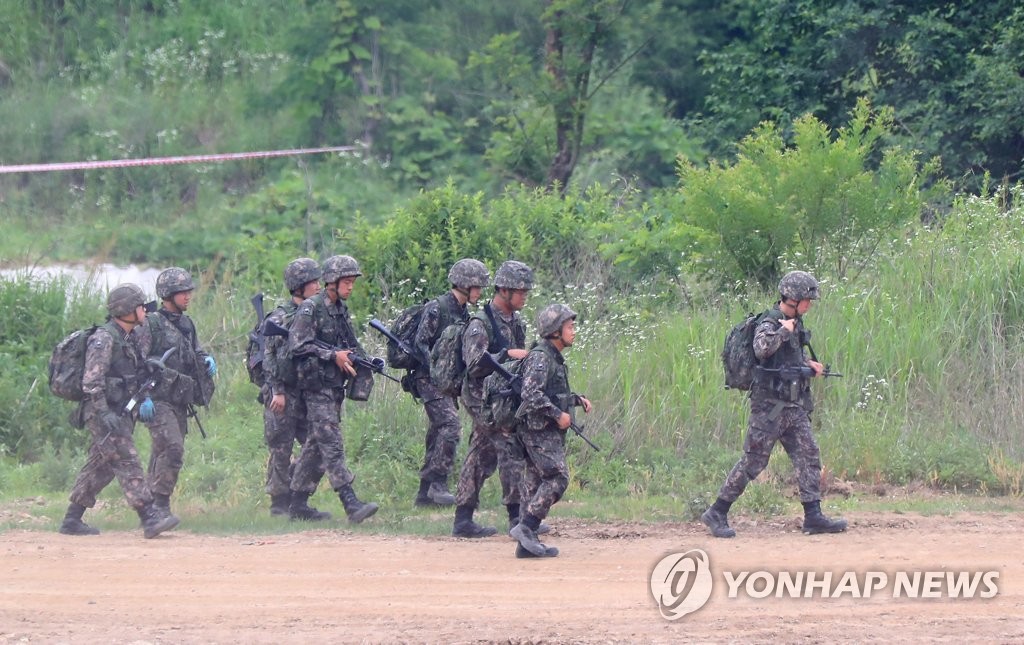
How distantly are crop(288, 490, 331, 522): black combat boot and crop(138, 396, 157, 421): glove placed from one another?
1.30m

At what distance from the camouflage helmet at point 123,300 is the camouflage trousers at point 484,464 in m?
2.57

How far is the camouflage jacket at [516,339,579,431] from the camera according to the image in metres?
8.63

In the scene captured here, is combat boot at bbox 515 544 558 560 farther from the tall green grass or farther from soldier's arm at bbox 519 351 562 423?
the tall green grass

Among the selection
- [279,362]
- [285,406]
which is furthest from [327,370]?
[285,406]

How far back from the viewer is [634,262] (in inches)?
582

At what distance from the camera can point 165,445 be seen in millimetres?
10148

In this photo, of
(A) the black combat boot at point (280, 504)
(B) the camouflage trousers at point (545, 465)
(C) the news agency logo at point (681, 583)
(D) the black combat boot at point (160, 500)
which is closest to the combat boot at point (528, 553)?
(B) the camouflage trousers at point (545, 465)

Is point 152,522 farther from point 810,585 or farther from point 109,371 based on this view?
point 810,585

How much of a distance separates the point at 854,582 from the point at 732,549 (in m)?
1.18

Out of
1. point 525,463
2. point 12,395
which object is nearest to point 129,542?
point 525,463

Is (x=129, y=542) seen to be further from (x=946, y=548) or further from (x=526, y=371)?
(x=946, y=548)

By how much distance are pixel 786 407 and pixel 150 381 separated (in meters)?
4.63

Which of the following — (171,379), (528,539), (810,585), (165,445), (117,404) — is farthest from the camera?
(165,445)

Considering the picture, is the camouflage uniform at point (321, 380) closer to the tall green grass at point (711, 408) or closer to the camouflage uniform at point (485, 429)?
the tall green grass at point (711, 408)
